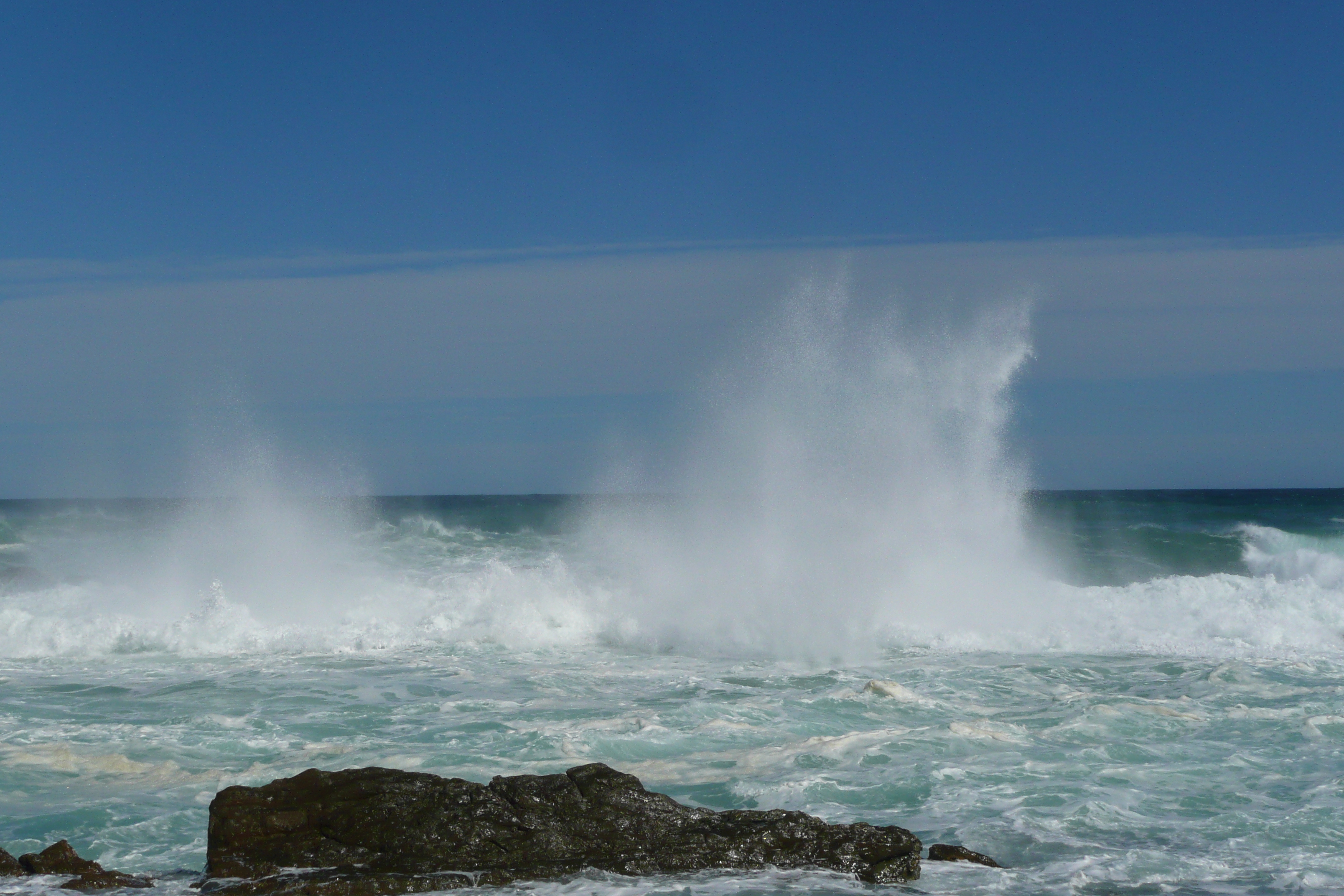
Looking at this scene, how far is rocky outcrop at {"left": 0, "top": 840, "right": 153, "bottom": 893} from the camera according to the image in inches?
259

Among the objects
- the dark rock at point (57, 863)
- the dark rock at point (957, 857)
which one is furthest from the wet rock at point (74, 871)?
the dark rock at point (957, 857)

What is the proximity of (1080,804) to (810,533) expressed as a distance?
1171 cm

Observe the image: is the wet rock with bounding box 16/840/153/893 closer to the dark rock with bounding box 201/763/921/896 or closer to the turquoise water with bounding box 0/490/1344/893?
the turquoise water with bounding box 0/490/1344/893

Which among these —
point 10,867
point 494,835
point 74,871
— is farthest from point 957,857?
point 10,867

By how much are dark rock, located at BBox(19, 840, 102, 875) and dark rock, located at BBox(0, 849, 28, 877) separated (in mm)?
25

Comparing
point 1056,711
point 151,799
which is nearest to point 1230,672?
point 1056,711

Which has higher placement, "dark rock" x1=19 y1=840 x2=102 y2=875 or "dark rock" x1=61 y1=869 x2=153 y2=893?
"dark rock" x1=19 y1=840 x2=102 y2=875

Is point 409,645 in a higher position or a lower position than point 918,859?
higher

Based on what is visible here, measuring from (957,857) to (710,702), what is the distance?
6.22 m

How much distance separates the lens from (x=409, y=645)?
744 inches

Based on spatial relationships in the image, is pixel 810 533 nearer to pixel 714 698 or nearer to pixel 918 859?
pixel 714 698

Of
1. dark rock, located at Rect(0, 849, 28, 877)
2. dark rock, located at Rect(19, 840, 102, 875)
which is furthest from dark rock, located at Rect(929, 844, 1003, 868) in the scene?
dark rock, located at Rect(0, 849, 28, 877)

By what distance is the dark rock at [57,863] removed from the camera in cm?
676

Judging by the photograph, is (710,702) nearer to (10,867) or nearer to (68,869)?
(68,869)
